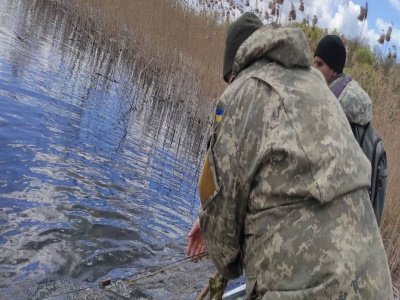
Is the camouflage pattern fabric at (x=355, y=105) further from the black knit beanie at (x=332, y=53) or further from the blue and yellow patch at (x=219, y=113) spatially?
the blue and yellow patch at (x=219, y=113)

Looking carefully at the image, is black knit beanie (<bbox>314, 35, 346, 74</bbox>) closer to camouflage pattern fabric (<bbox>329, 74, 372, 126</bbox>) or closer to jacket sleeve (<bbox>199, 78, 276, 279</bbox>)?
camouflage pattern fabric (<bbox>329, 74, 372, 126</bbox>)

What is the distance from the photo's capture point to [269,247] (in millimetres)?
1844

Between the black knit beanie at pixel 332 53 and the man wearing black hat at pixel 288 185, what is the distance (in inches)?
70.3

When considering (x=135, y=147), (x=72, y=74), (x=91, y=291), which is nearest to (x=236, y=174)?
(x=91, y=291)

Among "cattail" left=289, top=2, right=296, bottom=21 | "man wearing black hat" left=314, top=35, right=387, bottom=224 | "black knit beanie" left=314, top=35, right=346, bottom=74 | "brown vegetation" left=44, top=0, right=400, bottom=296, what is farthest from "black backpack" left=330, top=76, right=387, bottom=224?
"brown vegetation" left=44, top=0, right=400, bottom=296

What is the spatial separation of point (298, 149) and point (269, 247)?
1.23 ft

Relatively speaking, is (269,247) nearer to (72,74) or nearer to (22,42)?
(72,74)

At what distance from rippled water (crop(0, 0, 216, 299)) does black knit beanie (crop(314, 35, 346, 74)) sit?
2298 mm

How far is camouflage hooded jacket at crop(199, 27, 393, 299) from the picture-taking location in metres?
1.78

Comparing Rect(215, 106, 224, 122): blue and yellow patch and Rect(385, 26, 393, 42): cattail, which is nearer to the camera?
Rect(215, 106, 224, 122): blue and yellow patch

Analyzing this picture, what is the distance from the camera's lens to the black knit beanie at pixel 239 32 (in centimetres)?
219

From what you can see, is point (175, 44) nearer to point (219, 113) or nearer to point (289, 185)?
point (219, 113)

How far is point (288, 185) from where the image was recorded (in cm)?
180

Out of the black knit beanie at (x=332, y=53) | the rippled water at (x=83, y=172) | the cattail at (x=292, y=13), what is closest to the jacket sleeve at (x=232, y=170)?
the black knit beanie at (x=332, y=53)
